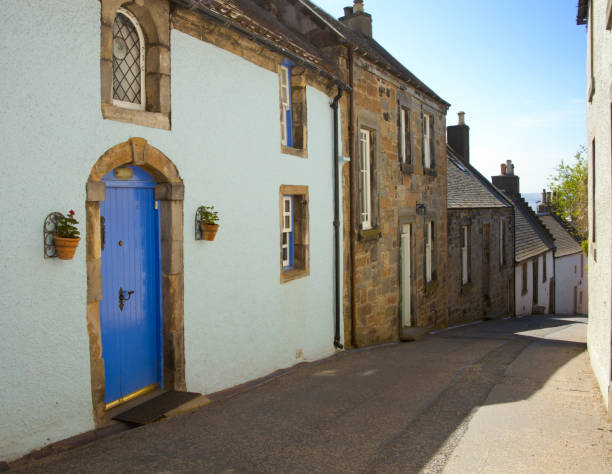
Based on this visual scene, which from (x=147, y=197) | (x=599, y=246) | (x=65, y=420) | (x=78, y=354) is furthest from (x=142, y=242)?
(x=599, y=246)

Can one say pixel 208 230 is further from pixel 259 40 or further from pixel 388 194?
pixel 388 194

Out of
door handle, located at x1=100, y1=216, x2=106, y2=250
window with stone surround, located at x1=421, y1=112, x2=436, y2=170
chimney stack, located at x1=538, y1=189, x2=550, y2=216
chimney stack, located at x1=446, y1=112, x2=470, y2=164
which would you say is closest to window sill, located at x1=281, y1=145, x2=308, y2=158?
door handle, located at x1=100, y1=216, x2=106, y2=250

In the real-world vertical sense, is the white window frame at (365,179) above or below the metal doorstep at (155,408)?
above

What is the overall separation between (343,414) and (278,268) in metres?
2.89

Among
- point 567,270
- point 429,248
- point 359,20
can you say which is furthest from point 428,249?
point 567,270

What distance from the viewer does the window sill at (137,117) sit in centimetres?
533

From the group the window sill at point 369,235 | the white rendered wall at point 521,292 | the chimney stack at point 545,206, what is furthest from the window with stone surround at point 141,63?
the chimney stack at point 545,206

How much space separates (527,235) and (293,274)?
2343 cm

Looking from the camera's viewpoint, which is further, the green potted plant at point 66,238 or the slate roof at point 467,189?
the slate roof at point 467,189

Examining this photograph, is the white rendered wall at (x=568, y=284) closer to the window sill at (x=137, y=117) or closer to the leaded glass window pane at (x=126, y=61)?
the window sill at (x=137, y=117)

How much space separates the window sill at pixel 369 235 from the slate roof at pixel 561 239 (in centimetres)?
2453

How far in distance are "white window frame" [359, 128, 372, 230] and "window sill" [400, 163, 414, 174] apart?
5.78 feet

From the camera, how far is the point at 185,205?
21.1 ft

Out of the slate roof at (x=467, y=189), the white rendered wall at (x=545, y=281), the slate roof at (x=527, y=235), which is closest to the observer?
the slate roof at (x=467, y=189)
